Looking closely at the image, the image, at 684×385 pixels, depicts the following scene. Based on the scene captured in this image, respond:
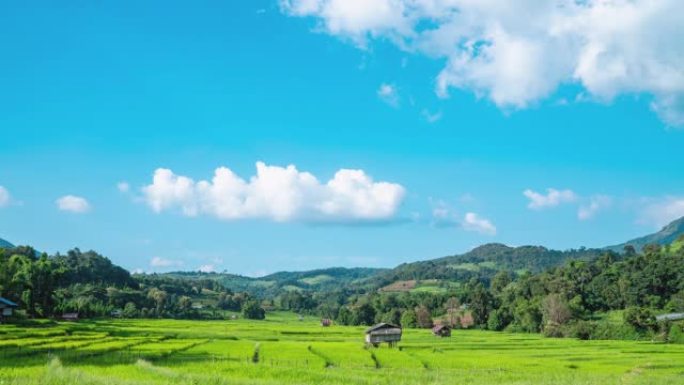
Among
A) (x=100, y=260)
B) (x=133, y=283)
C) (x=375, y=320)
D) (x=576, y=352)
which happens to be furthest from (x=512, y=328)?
(x=100, y=260)

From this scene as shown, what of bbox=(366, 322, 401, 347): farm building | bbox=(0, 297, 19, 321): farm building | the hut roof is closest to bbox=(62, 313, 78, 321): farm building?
bbox=(0, 297, 19, 321): farm building

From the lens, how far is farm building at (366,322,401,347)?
5962 centimetres

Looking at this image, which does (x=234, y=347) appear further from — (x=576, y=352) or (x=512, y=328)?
(x=512, y=328)

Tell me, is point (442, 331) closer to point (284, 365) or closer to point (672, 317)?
point (672, 317)

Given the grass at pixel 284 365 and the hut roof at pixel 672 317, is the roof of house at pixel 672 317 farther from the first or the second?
the grass at pixel 284 365

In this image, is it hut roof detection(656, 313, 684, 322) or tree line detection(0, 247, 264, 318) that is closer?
hut roof detection(656, 313, 684, 322)

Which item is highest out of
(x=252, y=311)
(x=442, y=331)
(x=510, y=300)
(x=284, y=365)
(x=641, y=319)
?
(x=510, y=300)

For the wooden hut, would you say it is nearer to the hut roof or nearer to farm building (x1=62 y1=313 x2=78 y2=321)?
farm building (x1=62 y1=313 x2=78 y2=321)

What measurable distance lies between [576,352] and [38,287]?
72.2 m

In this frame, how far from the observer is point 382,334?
6012 cm

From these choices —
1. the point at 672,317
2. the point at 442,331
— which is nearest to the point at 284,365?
the point at 442,331

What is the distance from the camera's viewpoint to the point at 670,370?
1623 inches

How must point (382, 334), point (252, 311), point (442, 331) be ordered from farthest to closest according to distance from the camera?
point (252, 311) → point (442, 331) → point (382, 334)

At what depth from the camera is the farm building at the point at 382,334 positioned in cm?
5962
